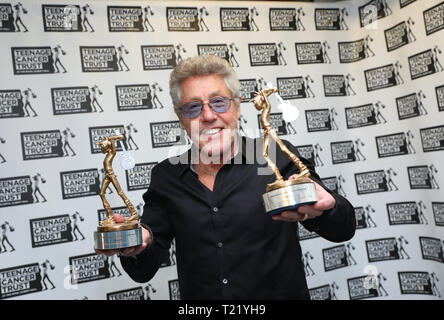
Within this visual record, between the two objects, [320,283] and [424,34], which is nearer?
[424,34]

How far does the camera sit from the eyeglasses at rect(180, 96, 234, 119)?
5.22ft

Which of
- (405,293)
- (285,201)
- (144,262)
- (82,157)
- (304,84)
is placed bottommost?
(405,293)

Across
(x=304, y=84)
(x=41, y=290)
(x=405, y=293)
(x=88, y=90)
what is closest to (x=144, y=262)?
(x=41, y=290)

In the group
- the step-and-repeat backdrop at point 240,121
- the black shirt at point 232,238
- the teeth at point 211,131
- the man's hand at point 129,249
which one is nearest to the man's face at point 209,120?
the teeth at point 211,131

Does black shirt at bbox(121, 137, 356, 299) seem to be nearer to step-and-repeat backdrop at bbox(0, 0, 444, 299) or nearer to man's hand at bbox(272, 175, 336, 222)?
man's hand at bbox(272, 175, 336, 222)

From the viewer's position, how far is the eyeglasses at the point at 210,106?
62.6 inches

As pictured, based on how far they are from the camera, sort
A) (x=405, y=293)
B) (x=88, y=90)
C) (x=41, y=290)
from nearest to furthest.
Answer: (x=41, y=290), (x=88, y=90), (x=405, y=293)

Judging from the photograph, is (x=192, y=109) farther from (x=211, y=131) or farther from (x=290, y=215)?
(x=290, y=215)

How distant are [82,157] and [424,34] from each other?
7.26 feet

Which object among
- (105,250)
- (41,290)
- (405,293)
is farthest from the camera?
(405,293)

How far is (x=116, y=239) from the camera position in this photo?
1340 mm

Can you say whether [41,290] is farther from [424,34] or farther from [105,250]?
[424,34]

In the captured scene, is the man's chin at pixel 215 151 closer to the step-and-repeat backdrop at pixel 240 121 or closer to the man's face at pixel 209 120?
the man's face at pixel 209 120

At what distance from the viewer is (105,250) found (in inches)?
53.2
